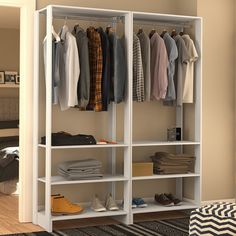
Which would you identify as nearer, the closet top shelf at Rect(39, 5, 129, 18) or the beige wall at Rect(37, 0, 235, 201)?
the closet top shelf at Rect(39, 5, 129, 18)

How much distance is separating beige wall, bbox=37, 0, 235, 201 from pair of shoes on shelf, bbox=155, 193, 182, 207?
0.78 ft

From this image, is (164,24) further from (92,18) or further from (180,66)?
(92,18)

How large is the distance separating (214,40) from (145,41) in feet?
3.09

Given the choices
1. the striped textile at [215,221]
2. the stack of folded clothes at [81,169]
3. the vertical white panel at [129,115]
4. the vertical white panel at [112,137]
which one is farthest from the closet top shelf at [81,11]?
the striped textile at [215,221]

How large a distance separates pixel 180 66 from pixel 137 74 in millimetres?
496

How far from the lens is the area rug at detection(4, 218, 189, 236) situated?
512 centimetres

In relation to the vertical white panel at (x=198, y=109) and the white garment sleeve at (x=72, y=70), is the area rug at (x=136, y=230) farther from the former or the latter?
the white garment sleeve at (x=72, y=70)

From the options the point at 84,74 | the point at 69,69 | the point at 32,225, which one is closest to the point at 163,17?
the point at 84,74

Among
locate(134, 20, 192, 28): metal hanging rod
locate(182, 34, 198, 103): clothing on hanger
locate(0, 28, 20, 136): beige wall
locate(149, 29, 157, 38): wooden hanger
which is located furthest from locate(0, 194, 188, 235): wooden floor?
locate(0, 28, 20, 136): beige wall

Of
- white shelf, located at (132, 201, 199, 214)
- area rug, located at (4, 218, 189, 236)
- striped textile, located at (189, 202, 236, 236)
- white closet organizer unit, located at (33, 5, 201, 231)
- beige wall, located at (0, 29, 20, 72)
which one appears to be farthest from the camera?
beige wall, located at (0, 29, 20, 72)

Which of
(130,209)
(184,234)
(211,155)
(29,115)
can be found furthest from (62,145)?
(211,155)

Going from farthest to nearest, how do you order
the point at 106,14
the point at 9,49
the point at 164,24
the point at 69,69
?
the point at 9,49
the point at 164,24
the point at 106,14
the point at 69,69

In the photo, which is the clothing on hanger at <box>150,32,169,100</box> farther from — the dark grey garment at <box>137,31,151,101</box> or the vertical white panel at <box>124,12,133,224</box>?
the vertical white panel at <box>124,12,133,224</box>

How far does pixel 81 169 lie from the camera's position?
17.8ft
